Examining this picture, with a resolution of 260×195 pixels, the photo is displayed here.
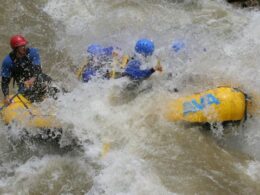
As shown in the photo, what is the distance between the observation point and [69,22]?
393 inches

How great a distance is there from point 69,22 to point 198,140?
487 cm

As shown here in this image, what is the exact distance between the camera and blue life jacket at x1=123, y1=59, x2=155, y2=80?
668 cm

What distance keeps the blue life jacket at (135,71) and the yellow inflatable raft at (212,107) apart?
0.71 m

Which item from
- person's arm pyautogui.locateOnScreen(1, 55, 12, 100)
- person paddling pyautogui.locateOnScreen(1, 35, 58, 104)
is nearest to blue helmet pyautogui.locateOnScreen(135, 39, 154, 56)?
person paddling pyautogui.locateOnScreen(1, 35, 58, 104)

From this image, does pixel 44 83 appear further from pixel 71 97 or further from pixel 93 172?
pixel 93 172

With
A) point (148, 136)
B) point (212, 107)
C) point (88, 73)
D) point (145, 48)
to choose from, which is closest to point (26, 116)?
point (88, 73)

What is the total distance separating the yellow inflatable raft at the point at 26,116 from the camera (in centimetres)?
612

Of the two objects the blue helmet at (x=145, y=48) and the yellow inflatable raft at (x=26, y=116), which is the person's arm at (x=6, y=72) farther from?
the blue helmet at (x=145, y=48)

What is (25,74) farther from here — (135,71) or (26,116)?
(135,71)

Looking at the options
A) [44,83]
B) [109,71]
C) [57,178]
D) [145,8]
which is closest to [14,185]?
[57,178]

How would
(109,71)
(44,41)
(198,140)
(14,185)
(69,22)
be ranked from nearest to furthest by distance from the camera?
(14,185)
(198,140)
(109,71)
(44,41)
(69,22)

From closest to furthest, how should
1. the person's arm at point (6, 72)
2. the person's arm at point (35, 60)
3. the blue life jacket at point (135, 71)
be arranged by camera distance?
the person's arm at point (6, 72) → the person's arm at point (35, 60) → the blue life jacket at point (135, 71)

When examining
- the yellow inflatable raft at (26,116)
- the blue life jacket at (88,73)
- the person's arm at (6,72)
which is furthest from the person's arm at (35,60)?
the blue life jacket at (88,73)

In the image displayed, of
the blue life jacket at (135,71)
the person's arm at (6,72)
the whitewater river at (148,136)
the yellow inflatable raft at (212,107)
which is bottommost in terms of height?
the whitewater river at (148,136)
